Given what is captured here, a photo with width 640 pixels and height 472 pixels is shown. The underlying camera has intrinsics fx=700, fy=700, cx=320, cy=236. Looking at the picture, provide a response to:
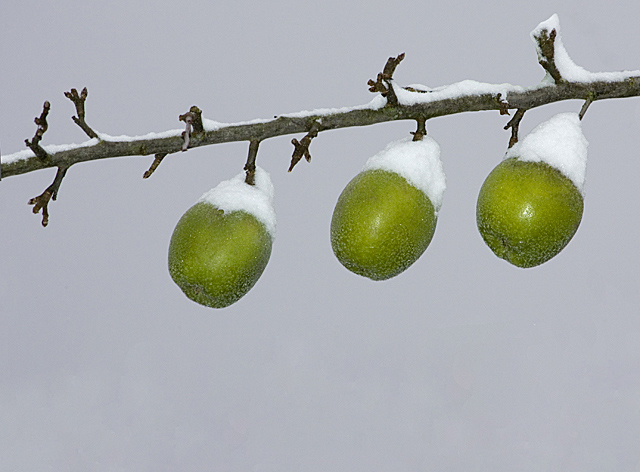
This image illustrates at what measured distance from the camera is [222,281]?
5.71 ft

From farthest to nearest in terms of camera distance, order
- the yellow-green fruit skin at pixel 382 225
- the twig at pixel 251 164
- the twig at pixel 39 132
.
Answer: the twig at pixel 251 164 → the yellow-green fruit skin at pixel 382 225 → the twig at pixel 39 132

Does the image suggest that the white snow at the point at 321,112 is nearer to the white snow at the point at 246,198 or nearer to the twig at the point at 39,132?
the white snow at the point at 246,198

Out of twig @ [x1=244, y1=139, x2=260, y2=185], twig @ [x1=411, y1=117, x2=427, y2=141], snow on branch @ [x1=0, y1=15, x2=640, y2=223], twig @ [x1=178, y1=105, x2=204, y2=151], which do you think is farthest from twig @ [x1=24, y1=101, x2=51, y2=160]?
twig @ [x1=411, y1=117, x2=427, y2=141]

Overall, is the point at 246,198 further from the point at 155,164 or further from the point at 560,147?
the point at 560,147

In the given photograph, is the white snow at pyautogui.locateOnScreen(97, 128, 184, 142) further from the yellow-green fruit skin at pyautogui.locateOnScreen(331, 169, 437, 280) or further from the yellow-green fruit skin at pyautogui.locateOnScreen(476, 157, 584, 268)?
the yellow-green fruit skin at pyautogui.locateOnScreen(476, 157, 584, 268)

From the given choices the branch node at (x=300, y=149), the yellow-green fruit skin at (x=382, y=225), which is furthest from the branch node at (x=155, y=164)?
the yellow-green fruit skin at (x=382, y=225)

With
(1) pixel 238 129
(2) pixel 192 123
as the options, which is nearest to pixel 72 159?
(2) pixel 192 123

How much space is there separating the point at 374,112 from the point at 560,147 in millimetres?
480

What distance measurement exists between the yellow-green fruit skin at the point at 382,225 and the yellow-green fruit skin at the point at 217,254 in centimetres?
21

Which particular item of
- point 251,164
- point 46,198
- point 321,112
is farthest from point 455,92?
point 46,198

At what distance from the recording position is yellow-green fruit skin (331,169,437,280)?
1.71 metres

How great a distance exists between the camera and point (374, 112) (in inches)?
71.2

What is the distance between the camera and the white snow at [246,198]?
1.80 metres

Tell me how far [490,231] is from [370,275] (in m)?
0.32
